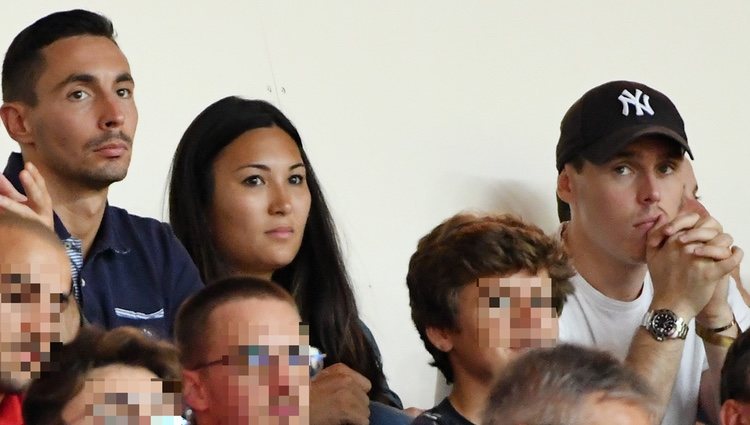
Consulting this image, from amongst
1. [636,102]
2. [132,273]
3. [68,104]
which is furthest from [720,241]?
[68,104]

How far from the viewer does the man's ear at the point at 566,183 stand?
2.25m

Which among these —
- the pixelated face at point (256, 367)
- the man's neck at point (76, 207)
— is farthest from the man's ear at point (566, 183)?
the pixelated face at point (256, 367)

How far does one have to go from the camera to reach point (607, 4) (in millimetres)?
2877

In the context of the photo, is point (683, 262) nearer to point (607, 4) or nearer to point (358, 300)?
point (358, 300)

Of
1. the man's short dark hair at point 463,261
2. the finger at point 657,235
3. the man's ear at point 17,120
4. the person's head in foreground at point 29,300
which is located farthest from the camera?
the finger at point 657,235

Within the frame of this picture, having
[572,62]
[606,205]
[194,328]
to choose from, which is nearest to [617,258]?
[606,205]

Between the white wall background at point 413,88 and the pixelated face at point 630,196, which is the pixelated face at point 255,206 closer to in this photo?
the white wall background at point 413,88

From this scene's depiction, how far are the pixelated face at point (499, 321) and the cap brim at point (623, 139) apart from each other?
0.43m

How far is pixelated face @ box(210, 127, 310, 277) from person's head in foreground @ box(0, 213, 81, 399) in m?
0.60

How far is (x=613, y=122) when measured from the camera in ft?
7.14

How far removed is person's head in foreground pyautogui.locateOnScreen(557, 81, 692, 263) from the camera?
2.16m

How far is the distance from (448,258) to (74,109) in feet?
1.85

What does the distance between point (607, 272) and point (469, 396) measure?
1.77ft

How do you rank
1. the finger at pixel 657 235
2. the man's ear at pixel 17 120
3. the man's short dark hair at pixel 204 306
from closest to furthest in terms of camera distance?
the man's short dark hair at pixel 204 306
the man's ear at pixel 17 120
the finger at pixel 657 235
